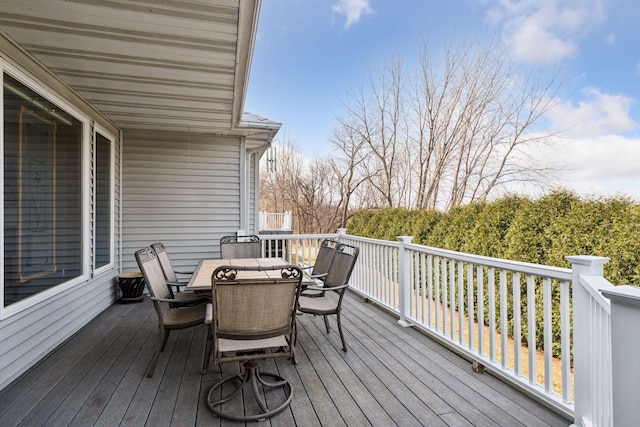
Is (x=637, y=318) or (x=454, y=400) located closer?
(x=637, y=318)

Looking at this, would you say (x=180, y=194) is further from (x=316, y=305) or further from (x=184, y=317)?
(x=316, y=305)

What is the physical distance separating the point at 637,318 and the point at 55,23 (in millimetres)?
3485

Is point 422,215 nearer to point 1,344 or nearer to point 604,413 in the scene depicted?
point 604,413

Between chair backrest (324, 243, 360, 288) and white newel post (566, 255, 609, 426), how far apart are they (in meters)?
1.63

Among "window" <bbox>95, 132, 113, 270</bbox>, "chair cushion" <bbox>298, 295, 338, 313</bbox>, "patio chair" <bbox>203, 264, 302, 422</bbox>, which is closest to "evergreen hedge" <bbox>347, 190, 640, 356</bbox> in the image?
"chair cushion" <bbox>298, 295, 338, 313</bbox>

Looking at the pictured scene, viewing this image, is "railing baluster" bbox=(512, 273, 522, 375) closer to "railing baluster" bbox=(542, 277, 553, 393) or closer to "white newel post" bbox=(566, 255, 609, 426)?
"railing baluster" bbox=(542, 277, 553, 393)

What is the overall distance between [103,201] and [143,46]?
265 cm

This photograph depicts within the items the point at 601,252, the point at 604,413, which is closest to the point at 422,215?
the point at 601,252

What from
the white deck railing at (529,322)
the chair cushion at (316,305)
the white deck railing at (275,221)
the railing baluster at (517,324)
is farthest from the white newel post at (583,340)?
the white deck railing at (275,221)

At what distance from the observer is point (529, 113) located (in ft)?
28.4

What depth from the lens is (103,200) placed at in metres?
4.49

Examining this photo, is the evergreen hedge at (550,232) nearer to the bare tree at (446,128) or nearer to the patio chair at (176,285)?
the patio chair at (176,285)

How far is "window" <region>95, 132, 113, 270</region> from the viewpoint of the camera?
4.26m

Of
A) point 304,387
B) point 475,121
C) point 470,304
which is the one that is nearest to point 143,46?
point 304,387
